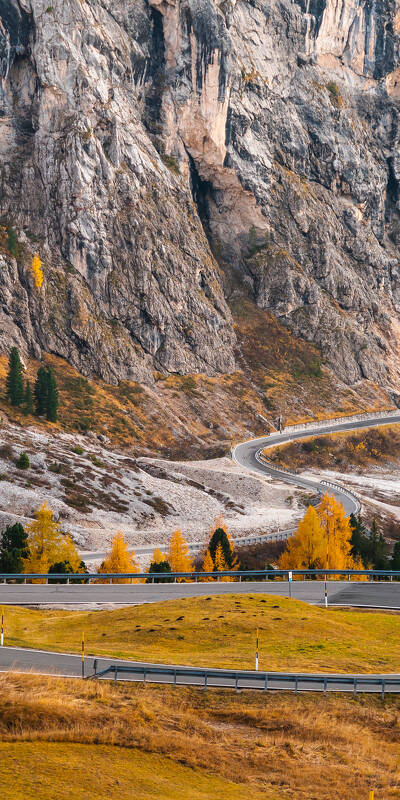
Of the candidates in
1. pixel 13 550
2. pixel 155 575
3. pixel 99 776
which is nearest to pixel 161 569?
pixel 155 575

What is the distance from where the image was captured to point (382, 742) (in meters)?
21.0

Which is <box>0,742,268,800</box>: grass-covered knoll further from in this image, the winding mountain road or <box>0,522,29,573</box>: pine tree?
<box>0,522,29,573</box>: pine tree

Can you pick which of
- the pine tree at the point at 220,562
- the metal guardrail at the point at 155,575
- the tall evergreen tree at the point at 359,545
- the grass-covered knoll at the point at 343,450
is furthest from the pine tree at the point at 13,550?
the grass-covered knoll at the point at 343,450

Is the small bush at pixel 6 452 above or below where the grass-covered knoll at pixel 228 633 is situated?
above

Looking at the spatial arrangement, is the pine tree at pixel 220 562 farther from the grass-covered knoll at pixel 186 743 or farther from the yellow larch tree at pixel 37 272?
the yellow larch tree at pixel 37 272

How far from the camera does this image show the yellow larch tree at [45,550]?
2042 inches

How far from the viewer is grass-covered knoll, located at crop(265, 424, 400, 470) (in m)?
118

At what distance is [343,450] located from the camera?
12569 cm

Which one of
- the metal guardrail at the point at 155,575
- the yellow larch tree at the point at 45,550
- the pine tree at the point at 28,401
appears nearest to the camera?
the metal guardrail at the point at 155,575

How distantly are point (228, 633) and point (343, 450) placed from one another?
96794mm

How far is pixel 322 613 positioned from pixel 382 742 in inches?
633

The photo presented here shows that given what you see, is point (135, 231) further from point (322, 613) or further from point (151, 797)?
point (151, 797)

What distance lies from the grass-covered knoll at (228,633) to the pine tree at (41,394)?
64.0 meters

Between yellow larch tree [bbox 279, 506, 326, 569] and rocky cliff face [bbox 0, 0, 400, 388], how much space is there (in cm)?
6663
